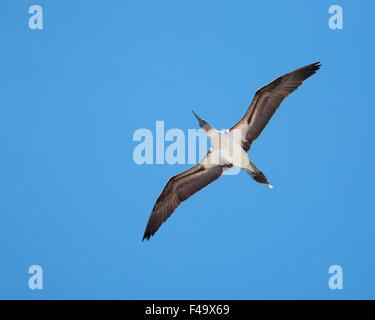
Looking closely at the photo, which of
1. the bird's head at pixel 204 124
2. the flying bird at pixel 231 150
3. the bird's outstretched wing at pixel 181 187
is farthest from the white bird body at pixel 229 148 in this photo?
the bird's outstretched wing at pixel 181 187

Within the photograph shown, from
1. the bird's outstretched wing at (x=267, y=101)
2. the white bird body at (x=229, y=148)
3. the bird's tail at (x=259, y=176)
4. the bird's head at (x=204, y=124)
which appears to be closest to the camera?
the bird's outstretched wing at (x=267, y=101)

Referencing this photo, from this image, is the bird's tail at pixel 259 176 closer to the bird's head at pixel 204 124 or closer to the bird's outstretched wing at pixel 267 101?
the bird's outstretched wing at pixel 267 101

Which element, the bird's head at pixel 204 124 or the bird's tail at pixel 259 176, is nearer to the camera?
the bird's tail at pixel 259 176

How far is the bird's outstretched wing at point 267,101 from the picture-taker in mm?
18328

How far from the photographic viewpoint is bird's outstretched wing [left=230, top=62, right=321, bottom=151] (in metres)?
18.3

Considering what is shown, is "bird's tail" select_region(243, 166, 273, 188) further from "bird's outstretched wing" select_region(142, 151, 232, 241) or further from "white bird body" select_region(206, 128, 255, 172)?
"bird's outstretched wing" select_region(142, 151, 232, 241)

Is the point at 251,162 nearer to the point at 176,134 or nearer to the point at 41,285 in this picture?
the point at 176,134

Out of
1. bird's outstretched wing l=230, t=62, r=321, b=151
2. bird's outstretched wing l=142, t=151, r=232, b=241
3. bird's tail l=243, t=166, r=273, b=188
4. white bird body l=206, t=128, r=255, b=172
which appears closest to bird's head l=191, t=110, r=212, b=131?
white bird body l=206, t=128, r=255, b=172

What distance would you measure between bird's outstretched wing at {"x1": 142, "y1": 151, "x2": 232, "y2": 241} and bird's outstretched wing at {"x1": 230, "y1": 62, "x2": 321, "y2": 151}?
1365 millimetres

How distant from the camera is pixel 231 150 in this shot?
18.9 metres

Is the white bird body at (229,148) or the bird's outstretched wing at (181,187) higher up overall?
the white bird body at (229,148)
